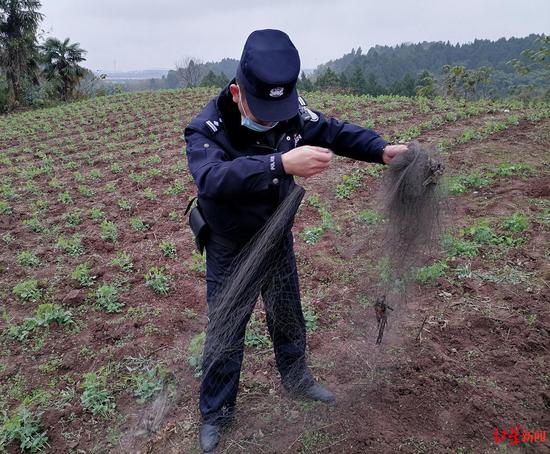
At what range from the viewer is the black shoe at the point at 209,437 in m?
2.29

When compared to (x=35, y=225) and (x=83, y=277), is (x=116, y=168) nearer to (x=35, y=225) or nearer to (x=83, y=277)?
(x=35, y=225)

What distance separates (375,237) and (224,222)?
883 millimetres

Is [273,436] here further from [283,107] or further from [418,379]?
[283,107]

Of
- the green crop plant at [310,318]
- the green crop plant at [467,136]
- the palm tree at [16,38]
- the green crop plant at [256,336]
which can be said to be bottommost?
the green crop plant at [256,336]

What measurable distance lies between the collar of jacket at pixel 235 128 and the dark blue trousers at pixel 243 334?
0.52m

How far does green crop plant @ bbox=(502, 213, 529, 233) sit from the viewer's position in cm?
420

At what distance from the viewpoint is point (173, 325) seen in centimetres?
355

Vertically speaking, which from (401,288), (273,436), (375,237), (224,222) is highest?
(224,222)

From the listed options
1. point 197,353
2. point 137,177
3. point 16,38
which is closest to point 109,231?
point 137,177

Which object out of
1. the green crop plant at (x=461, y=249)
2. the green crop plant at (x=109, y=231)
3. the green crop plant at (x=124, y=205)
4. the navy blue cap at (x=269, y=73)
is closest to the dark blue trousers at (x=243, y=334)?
the navy blue cap at (x=269, y=73)

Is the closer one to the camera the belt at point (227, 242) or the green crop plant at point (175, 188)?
the belt at point (227, 242)

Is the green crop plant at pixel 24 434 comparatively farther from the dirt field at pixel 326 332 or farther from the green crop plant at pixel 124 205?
the green crop plant at pixel 124 205

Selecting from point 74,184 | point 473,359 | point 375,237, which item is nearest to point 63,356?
point 375,237

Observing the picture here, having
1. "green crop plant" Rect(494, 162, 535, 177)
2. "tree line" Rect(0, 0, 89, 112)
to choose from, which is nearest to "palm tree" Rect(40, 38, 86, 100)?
"tree line" Rect(0, 0, 89, 112)
